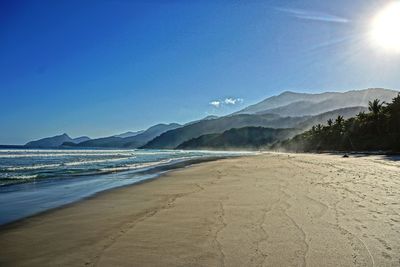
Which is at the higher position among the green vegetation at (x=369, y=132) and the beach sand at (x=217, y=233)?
the green vegetation at (x=369, y=132)

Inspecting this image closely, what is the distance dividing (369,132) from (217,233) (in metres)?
75.9

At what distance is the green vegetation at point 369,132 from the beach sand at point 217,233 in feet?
183

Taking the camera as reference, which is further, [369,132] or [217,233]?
[369,132]

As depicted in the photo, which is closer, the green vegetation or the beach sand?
the beach sand

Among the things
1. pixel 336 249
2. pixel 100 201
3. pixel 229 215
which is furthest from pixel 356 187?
pixel 100 201

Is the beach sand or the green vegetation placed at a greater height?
the green vegetation

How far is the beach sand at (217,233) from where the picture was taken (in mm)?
5043

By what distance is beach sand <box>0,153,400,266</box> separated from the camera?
504 cm

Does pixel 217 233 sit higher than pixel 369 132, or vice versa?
pixel 369 132

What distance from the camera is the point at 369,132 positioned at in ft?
235

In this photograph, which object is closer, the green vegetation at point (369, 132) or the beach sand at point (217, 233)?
the beach sand at point (217, 233)

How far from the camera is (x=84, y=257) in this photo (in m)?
5.24

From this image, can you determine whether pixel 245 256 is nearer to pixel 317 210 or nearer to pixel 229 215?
pixel 229 215

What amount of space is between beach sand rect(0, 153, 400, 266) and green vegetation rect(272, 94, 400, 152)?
183 feet
